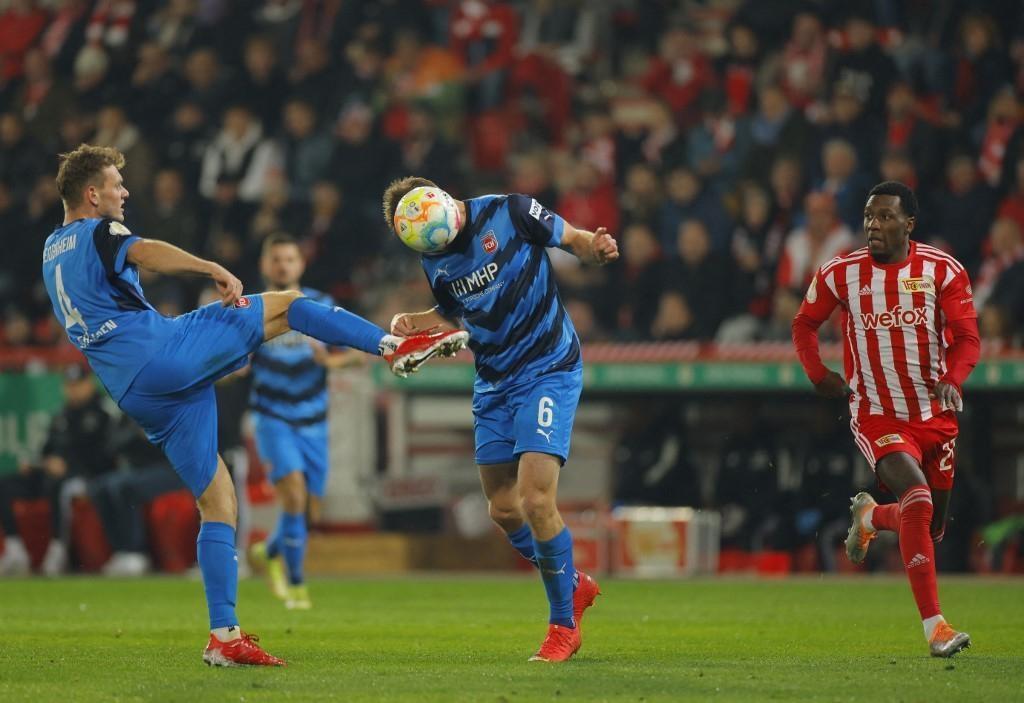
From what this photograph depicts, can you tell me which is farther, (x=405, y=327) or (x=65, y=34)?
(x=65, y=34)

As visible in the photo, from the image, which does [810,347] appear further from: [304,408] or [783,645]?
[304,408]

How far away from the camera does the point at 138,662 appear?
8.09 metres

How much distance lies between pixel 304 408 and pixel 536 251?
5.10 meters

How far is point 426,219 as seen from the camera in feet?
26.5

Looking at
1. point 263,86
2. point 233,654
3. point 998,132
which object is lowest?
point 233,654

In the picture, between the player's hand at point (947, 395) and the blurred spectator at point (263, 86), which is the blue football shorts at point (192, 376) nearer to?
the player's hand at point (947, 395)

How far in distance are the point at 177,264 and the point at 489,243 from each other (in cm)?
162

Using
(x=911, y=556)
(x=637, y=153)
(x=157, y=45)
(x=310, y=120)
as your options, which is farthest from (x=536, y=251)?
(x=157, y=45)

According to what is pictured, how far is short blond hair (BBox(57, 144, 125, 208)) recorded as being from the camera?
25.3ft

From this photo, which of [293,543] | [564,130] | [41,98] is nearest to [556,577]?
[293,543]

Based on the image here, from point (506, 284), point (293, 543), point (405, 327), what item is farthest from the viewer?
point (293, 543)

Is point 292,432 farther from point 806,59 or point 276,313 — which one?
point 806,59

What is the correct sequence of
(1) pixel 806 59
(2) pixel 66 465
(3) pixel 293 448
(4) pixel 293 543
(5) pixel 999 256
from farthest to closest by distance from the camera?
(1) pixel 806 59, (2) pixel 66 465, (5) pixel 999 256, (3) pixel 293 448, (4) pixel 293 543

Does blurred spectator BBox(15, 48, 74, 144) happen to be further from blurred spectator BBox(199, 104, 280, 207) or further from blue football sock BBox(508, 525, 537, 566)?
blue football sock BBox(508, 525, 537, 566)
